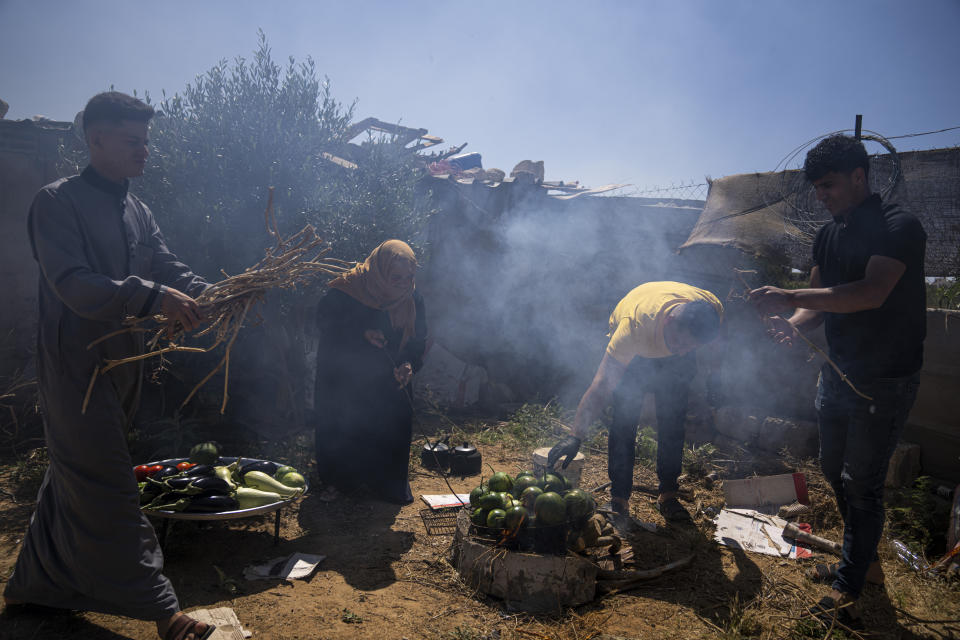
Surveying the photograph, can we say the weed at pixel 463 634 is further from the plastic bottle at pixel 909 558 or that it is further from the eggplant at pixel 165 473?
the plastic bottle at pixel 909 558

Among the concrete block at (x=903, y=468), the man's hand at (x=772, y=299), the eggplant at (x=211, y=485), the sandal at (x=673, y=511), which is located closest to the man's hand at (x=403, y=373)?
the eggplant at (x=211, y=485)

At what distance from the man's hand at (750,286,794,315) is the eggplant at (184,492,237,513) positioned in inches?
127

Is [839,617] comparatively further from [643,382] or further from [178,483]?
[178,483]

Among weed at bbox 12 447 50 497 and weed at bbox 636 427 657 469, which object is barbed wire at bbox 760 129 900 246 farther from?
weed at bbox 12 447 50 497

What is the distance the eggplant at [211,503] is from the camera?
318cm

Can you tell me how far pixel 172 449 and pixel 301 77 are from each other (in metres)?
4.11

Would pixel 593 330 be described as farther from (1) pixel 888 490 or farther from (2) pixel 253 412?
(2) pixel 253 412

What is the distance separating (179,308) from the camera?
224 centimetres

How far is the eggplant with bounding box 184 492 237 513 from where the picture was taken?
10.4 ft

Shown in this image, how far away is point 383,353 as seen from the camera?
14.8 feet

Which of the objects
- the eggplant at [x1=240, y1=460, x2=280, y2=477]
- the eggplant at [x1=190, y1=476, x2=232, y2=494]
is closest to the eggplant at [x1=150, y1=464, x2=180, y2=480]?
the eggplant at [x1=190, y1=476, x2=232, y2=494]

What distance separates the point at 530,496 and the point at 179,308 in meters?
2.12

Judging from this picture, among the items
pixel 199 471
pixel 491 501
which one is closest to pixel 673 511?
pixel 491 501

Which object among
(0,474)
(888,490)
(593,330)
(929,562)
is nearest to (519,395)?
(593,330)
